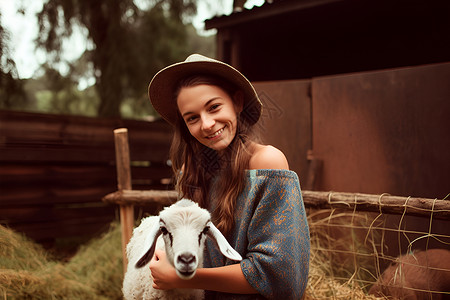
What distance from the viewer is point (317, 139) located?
13.3 ft

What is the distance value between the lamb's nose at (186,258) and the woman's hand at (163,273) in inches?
9.1

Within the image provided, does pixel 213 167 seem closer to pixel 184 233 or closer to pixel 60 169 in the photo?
pixel 184 233

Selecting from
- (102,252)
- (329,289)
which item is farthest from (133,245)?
(102,252)

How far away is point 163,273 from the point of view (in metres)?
1.62

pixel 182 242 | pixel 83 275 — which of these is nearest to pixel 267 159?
pixel 182 242

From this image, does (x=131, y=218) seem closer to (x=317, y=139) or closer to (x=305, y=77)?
(x=317, y=139)

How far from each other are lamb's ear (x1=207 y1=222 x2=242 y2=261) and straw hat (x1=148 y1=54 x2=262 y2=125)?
0.69m

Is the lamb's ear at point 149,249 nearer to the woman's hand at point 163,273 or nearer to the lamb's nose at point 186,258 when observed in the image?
the woman's hand at point 163,273

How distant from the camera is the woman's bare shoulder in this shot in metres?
1.75

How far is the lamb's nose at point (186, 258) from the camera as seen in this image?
4.59 feet

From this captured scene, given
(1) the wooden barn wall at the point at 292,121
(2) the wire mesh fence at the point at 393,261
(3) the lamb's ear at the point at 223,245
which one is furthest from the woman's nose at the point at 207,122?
(1) the wooden barn wall at the point at 292,121

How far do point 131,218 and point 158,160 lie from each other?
2790mm

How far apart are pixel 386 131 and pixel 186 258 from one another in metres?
2.91

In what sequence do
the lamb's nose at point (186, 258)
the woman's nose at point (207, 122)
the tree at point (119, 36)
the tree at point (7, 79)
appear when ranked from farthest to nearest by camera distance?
1. the tree at point (119, 36)
2. the tree at point (7, 79)
3. the woman's nose at point (207, 122)
4. the lamb's nose at point (186, 258)
